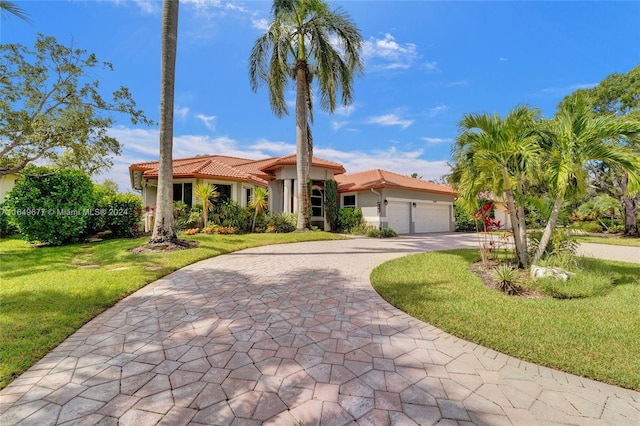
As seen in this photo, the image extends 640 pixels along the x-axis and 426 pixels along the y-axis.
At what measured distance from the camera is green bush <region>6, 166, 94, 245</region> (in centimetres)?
1034

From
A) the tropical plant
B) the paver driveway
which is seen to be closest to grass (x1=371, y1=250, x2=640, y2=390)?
the paver driveway

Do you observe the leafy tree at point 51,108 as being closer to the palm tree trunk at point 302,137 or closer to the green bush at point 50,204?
the green bush at point 50,204

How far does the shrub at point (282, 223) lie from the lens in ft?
54.5

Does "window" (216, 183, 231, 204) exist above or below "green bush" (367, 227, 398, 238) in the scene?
above

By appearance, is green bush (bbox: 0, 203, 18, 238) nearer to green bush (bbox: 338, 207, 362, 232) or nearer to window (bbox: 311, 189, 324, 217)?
window (bbox: 311, 189, 324, 217)

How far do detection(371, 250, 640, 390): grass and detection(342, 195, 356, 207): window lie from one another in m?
13.8

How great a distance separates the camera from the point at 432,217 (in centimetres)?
2294

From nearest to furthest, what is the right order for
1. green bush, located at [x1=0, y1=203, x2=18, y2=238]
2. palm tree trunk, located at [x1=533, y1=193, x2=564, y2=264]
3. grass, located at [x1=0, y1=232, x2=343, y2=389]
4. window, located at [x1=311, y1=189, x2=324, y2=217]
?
grass, located at [x1=0, y1=232, x2=343, y2=389] < palm tree trunk, located at [x1=533, y1=193, x2=564, y2=264] < green bush, located at [x1=0, y1=203, x2=18, y2=238] < window, located at [x1=311, y1=189, x2=324, y2=217]

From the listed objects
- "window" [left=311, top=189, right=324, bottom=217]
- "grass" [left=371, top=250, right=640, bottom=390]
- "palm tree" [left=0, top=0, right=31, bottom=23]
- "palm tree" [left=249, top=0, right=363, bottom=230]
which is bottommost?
"grass" [left=371, top=250, right=640, bottom=390]

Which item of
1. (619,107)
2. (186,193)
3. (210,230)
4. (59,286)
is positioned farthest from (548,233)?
(619,107)

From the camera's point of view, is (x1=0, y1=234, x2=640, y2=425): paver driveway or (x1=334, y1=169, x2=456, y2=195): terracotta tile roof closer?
(x1=0, y1=234, x2=640, y2=425): paver driveway

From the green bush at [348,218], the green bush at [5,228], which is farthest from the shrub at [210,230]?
the green bush at [5,228]

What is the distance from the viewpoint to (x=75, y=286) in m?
5.55

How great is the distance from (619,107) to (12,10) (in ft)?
96.1
